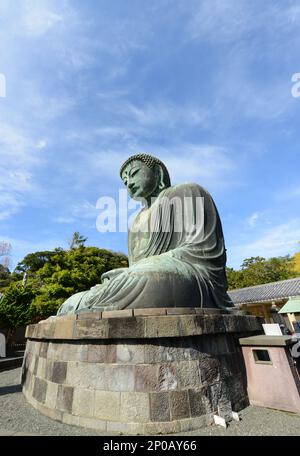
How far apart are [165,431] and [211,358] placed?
0.92m

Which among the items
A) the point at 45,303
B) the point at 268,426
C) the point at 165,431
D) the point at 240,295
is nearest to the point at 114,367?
the point at 165,431

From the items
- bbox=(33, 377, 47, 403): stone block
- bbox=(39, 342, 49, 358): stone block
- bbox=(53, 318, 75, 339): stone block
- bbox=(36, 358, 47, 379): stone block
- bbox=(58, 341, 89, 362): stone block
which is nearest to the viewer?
bbox=(58, 341, 89, 362): stone block

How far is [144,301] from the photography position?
3.34m

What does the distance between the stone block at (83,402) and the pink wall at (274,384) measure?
2121mm

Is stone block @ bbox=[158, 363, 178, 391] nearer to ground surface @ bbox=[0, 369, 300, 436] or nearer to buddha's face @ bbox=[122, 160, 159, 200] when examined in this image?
ground surface @ bbox=[0, 369, 300, 436]

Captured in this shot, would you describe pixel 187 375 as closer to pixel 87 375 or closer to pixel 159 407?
pixel 159 407

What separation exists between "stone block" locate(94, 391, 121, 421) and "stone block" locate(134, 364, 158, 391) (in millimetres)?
255

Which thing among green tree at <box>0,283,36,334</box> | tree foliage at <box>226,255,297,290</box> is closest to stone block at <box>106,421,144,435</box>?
green tree at <box>0,283,36,334</box>

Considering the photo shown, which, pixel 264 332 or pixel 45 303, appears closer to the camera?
pixel 264 332

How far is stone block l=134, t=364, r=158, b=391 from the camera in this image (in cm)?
277

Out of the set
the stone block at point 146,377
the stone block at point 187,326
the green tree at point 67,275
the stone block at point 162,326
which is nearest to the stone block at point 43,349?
the stone block at point 146,377

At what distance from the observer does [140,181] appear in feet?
19.1
